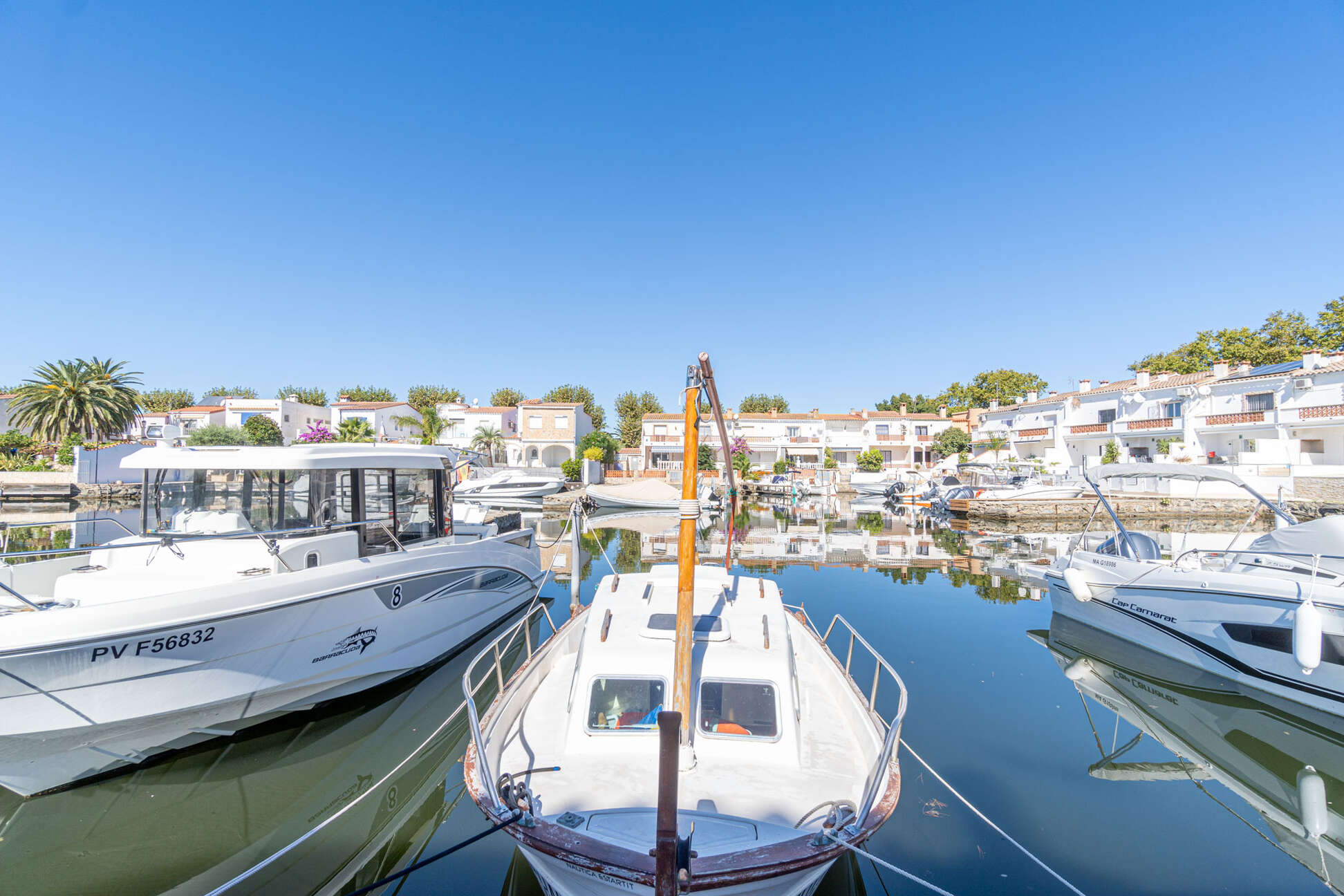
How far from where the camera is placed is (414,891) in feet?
14.8

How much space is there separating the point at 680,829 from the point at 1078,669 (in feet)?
27.0

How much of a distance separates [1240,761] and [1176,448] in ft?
125

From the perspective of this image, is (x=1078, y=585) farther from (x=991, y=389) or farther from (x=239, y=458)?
(x=991, y=389)

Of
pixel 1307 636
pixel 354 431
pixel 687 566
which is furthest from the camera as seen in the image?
pixel 354 431

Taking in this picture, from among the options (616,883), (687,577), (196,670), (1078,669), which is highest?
(687,577)

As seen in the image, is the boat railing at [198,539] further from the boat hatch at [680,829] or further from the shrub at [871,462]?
the shrub at [871,462]

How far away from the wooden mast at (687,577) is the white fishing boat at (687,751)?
15mm

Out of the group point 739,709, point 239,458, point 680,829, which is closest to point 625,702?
point 739,709

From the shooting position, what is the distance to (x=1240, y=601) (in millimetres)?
7809

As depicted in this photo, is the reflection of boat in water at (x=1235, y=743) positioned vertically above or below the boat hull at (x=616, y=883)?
below

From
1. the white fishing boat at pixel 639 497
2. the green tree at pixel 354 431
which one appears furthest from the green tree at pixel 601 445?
the green tree at pixel 354 431

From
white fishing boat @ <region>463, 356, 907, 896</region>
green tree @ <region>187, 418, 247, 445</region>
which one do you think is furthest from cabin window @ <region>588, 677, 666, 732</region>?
green tree @ <region>187, 418, 247, 445</region>

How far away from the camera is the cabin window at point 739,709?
188 inches

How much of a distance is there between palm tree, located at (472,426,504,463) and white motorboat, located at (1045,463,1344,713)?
45.5 meters
